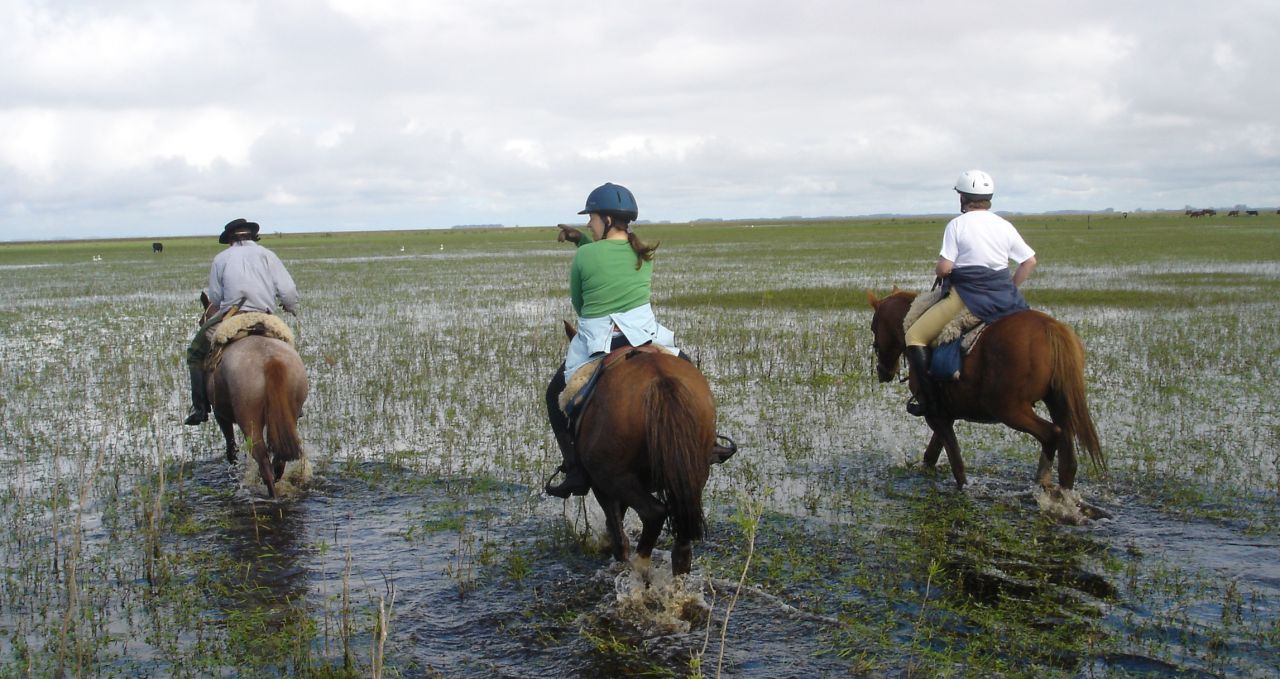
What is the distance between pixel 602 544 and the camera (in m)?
6.75

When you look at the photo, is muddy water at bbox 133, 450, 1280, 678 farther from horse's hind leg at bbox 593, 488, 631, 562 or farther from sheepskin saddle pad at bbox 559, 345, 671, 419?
sheepskin saddle pad at bbox 559, 345, 671, 419

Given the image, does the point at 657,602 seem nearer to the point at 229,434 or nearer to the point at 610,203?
the point at 610,203

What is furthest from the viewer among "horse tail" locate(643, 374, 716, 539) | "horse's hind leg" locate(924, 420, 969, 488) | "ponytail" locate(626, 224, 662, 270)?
"horse's hind leg" locate(924, 420, 969, 488)

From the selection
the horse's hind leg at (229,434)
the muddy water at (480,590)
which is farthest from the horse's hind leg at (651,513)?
the horse's hind leg at (229,434)

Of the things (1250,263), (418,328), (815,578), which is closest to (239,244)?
(815,578)

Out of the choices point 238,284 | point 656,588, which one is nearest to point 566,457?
point 656,588

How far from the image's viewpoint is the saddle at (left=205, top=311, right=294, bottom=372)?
328 inches

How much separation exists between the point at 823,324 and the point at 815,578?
12382 mm

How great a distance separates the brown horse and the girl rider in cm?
296

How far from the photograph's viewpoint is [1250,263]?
32.2 meters

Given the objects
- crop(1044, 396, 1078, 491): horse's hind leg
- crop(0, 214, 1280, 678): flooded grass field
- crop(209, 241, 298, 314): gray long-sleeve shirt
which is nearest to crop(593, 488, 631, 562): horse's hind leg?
crop(0, 214, 1280, 678): flooded grass field

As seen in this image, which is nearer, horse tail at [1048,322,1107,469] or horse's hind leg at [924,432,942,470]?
horse tail at [1048,322,1107,469]

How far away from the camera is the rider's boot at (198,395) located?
8.99 meters

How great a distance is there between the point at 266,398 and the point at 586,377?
11.0ft
